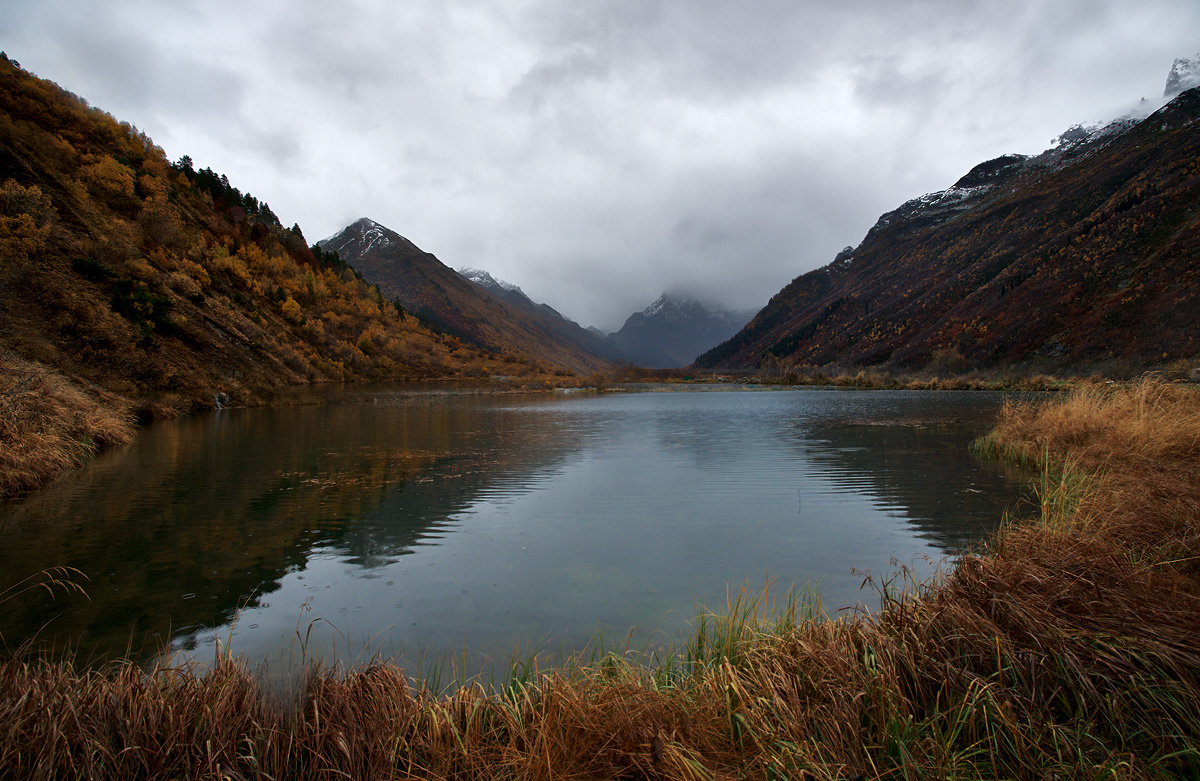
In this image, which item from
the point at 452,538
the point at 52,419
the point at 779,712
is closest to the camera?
the point at 779,712

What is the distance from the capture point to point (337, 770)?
2.70 m

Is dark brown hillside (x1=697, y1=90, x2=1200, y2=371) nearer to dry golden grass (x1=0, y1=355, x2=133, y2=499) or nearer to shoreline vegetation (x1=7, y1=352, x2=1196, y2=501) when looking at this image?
shoreline vegetation (x1=7, y1=352, x2=1196, y2=501)

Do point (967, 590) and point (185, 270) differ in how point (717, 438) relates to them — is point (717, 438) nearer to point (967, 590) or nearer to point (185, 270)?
point (967, 590)

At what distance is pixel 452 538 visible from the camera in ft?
30.0

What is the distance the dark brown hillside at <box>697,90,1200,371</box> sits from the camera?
221 ft

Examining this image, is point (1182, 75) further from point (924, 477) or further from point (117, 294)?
point (117, 294)

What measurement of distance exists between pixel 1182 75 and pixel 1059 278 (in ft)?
566

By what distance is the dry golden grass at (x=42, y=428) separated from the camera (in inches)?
440

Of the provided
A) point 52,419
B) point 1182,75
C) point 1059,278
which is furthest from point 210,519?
point 1182,75

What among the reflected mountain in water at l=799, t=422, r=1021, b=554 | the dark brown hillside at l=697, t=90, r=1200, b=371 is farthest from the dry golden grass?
the dark brown hillside at l=697, t=90, r=1200, b=371

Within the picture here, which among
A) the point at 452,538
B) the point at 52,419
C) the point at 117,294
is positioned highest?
the point at 117,294

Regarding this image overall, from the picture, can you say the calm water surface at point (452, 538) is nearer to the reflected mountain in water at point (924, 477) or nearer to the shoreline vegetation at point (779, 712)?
the reflected mountain in water at point (924, 477)

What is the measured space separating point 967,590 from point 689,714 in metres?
2.76

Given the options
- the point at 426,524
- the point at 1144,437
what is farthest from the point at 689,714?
the point at 1144,437
